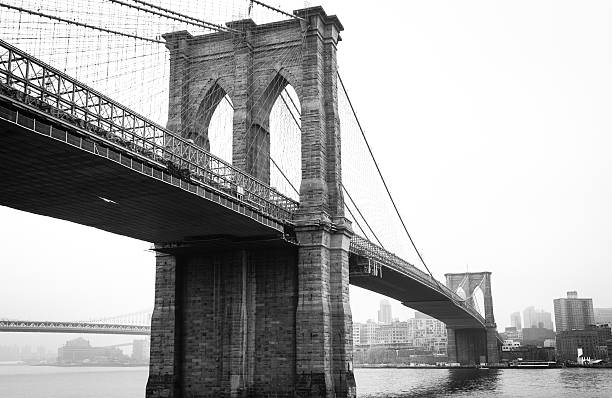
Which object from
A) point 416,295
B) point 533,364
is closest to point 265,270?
point 416,295

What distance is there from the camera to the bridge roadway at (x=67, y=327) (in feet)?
364

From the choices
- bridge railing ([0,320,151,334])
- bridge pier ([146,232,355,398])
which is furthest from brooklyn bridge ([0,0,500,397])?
bridge railing ([0,320,151,334])

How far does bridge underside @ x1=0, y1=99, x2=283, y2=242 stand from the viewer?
2773cm

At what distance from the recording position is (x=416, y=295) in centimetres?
9638

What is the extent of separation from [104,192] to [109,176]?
8.71 ft

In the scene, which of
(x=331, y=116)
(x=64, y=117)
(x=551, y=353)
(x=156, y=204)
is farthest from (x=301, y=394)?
(x=551, y=353)

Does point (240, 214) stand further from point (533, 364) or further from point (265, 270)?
point (533, 364)

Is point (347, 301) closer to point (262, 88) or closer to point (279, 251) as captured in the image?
point (279, 251)

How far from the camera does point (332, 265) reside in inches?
1875

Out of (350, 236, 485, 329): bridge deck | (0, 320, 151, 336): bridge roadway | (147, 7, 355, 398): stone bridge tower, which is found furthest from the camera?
(0, 320, 151, 336): bridge roadway

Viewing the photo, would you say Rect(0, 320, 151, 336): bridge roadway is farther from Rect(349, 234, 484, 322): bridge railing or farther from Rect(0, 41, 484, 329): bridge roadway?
Rect(0, 41, 484, 329): bridge roadway

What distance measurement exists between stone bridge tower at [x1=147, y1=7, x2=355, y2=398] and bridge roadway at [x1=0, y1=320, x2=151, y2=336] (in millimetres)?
72048

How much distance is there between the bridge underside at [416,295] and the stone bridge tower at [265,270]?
40.0 ft

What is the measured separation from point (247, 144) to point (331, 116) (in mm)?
6088
